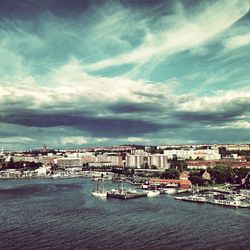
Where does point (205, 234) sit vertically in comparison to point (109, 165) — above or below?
below

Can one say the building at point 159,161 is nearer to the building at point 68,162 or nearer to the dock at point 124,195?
the building at point 68,162

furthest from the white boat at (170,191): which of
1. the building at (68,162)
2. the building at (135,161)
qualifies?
the building at (68,162)

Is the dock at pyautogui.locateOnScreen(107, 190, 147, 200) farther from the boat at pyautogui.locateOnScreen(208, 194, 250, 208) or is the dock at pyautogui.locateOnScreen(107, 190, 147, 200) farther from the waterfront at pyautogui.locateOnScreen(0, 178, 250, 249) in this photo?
the boat at pyautogui.locateOnScreen(208, 194, 250, 208)

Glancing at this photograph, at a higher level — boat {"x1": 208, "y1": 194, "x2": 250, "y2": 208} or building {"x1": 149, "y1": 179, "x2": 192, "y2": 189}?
building {"x1": 149, "y1": 179, "x2": 192, "y2": 189}

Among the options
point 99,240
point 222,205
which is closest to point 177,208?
point 222,205

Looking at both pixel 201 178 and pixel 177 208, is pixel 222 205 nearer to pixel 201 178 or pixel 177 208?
pixel 177 208

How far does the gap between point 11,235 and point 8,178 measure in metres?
57.2

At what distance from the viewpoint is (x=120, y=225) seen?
27.3m

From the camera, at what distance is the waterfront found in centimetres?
2247

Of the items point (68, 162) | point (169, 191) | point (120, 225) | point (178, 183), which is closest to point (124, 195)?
point (169, 191)

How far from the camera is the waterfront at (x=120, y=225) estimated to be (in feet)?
73.7

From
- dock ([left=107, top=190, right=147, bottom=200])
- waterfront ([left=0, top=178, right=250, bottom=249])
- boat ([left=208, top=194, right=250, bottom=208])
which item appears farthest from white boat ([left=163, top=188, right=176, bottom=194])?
waterfront ([left=0, top=178, right=250, bottom=249])

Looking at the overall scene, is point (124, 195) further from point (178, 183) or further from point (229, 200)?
point (229, 200)

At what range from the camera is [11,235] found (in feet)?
80.2
